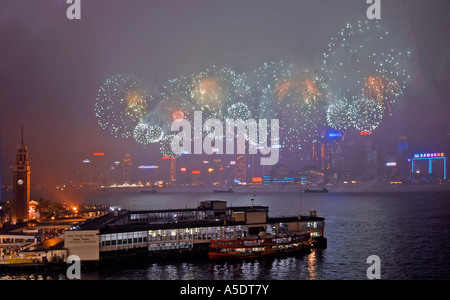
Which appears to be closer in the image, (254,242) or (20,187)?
(254,242)

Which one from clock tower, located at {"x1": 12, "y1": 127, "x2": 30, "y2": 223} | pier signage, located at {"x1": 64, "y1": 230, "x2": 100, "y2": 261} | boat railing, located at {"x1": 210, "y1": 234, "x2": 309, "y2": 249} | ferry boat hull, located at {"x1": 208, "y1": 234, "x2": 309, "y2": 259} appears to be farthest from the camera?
clock tower, located at {"x1": 12, "y1": 127, "x2": 30, "y2": 223}

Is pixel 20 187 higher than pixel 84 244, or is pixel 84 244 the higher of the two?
pixel 20 187

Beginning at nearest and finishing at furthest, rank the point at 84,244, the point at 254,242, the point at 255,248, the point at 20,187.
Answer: the point at 84,244 < the point at 255,248 < the point at 254,242 < the point at 20,187

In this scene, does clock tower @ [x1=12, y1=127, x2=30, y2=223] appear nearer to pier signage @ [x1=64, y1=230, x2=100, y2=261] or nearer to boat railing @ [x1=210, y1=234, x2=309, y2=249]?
pier signage @ [x1=64, y1=230, x2=100, y2=261]

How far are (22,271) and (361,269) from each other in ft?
77.4

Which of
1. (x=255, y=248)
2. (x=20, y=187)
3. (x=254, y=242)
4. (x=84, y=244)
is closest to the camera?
(x=84, y=244)

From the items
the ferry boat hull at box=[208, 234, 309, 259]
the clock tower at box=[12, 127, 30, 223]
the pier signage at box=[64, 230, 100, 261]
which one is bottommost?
the ferry boat hull at box=[208, 234, 309, 259]

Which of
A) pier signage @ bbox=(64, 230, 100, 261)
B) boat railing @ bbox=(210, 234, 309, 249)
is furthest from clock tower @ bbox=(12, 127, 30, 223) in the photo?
boat railing @ bbox=(210, 234, 309, 249)

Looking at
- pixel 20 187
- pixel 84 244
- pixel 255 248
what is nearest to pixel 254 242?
pixel 255 248

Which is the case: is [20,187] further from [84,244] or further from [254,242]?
[254,242]

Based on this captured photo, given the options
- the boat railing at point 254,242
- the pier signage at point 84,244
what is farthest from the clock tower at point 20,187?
the boat railing at point 254,242

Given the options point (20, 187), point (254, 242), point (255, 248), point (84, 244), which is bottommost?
point (255, 248)
